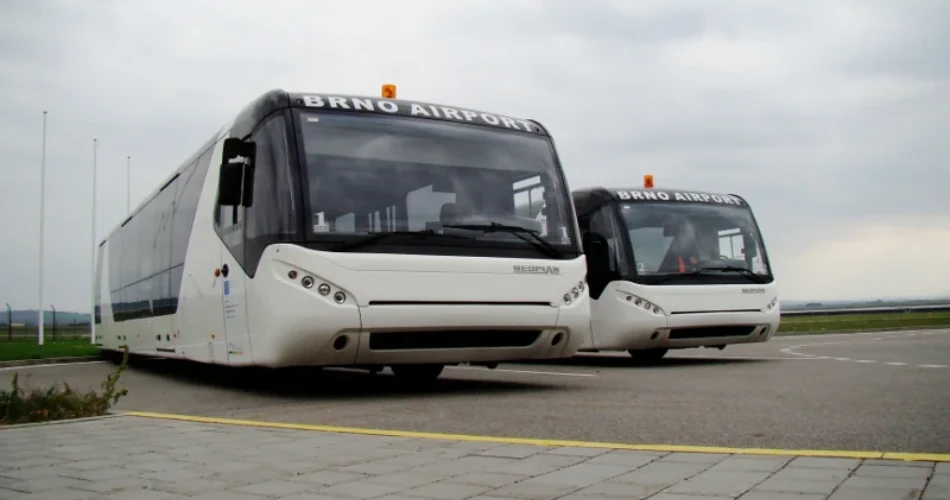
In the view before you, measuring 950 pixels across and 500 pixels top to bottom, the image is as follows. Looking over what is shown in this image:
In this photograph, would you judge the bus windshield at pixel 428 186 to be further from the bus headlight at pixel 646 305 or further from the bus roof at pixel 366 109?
the bus headlight at pixel 646 305

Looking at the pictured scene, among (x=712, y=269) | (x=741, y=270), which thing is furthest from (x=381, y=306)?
(x=741, y=270)

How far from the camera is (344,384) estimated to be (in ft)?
39.9

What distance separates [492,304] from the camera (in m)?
→ 9.47

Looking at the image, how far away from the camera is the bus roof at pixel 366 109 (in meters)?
9.55

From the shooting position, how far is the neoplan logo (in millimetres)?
9641

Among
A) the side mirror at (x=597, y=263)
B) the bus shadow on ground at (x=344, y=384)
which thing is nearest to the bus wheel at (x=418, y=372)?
Result: the bus shadow on ground at (x=344, y=384)

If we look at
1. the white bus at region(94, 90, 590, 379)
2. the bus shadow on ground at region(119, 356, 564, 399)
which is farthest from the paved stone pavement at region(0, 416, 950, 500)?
the bus shadow on ground at region(119, 356, 564, 399)

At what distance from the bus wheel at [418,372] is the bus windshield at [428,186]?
258 centimetres

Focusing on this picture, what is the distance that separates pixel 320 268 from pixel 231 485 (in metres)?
4.09

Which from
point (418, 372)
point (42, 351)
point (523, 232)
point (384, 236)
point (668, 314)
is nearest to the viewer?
point (384, 236)

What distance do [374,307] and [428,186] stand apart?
1442mm

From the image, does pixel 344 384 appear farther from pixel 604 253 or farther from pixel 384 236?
pixel 604 253

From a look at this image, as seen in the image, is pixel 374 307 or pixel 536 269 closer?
pixel 374 307

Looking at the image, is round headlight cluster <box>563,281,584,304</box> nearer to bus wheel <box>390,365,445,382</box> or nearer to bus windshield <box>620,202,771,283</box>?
bus wheel <box>390,365,445,382</box>
